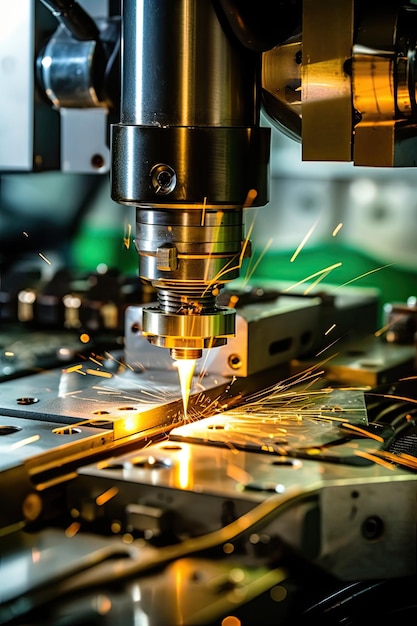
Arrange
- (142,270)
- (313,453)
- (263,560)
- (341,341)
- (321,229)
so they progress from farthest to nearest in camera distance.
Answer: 1. (321,229)
2. (341,341)
3. (142,270)
4. (313,453)
5. (263,560)

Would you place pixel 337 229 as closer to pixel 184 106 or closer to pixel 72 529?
pixel 184 106

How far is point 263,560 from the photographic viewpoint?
130cm

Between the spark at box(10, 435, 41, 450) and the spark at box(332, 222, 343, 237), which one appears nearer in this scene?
the spark at box(10, 435, 41, 450)

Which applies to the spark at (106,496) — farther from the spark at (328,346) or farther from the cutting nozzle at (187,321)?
the spark at (328,346)

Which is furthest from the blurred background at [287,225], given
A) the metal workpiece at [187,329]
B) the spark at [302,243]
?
the metal workpiece at [187,329]

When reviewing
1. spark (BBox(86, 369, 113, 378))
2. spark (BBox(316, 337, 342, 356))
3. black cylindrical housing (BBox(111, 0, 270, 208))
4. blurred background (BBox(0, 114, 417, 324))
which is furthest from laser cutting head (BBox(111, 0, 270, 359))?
blurred background (BBox(0, 114, 417, 324))

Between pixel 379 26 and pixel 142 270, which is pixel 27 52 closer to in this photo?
pixel 142 270

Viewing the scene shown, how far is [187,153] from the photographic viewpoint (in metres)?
1.51

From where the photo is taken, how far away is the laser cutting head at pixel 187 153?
1.51 metres

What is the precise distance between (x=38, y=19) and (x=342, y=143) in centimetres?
78

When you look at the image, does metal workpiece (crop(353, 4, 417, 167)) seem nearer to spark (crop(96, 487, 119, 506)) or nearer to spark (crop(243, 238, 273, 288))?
spark (crop(96, 487, 119, 506))

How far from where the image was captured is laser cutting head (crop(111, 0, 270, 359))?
1508mm

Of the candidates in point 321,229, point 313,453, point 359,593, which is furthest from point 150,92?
point 321,229

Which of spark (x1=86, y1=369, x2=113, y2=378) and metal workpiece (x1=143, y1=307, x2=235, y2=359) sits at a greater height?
metal workpiece (x1=143, y1=307, x2=235, y2=359)
